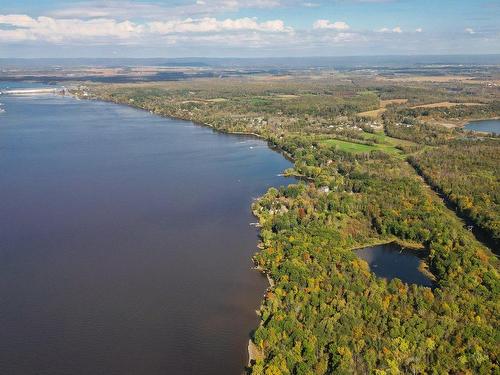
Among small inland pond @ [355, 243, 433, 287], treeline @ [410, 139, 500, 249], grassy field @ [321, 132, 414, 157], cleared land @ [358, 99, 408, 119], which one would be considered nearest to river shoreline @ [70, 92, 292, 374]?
grassy field @ [321, 132, 414, 157]

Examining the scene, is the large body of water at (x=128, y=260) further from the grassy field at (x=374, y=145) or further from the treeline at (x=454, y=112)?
the treeline at (x=454, y=112)

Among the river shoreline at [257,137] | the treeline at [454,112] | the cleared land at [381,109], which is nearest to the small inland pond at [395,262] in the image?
the river shoreline at [257,137]

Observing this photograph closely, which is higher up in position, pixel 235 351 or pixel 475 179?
pixel 475 179

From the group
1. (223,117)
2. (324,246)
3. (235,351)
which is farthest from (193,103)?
(235,351)

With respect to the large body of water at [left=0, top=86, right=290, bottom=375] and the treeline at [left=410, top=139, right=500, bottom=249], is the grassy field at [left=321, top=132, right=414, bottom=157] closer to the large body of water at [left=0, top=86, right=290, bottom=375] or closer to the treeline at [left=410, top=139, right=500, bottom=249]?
the treeline at [left=410, top=139, right=500, bottom=249]

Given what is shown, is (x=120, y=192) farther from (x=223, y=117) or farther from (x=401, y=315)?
(x=223, y=117)

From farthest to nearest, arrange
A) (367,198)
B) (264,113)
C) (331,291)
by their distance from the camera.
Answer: (264,113) < (367,198) < (331,291)
